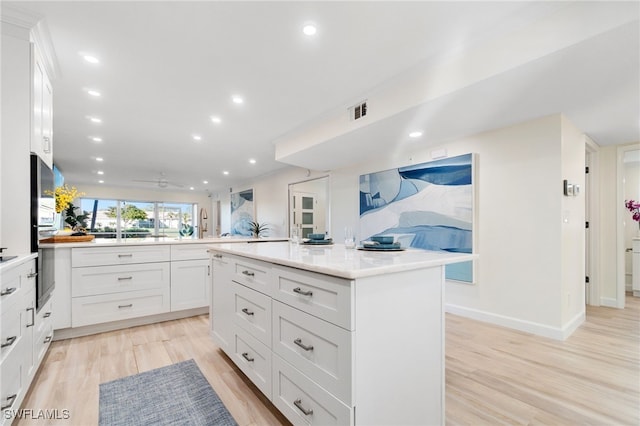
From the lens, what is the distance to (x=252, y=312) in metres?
1.81

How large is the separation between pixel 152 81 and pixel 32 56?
2.88 feet

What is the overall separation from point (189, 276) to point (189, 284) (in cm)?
10

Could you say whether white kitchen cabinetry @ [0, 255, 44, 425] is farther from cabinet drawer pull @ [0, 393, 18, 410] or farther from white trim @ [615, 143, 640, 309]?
white trim @ [615, 143, 640, 309]

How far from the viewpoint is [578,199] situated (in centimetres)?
319

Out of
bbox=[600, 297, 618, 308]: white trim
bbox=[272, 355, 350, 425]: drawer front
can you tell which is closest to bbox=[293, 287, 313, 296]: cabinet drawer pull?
bbox=[272, 355, 350, 425]: drawer front

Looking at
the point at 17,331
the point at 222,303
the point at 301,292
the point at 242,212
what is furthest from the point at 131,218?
the point at 301,292

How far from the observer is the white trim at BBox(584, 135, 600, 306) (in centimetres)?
388

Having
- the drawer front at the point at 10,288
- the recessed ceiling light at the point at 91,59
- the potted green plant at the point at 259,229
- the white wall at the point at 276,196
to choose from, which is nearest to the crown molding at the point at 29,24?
the recessed ceiling light at the point at 91,59

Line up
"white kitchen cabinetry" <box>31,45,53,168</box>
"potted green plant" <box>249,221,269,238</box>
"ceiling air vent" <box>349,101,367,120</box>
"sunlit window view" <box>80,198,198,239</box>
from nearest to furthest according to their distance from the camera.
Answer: "white kitchen cabinetry" <box>31,45,53,168</box>, "ceiling air vent" <box>349,101,367,120</box>, "potted green plant" <box>249,221,269,238</box>, "sunlit window view" <box>80,198,198,239</box>

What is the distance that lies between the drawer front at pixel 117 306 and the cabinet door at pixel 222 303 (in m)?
1.09

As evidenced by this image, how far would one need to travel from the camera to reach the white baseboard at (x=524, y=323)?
2.75 m

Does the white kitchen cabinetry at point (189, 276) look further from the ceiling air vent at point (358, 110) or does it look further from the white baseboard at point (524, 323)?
the white baseboard at point (524, 323)

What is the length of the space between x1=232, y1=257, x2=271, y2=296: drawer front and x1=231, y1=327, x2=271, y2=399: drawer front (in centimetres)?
34

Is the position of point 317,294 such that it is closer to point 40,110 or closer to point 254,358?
point 254,358
